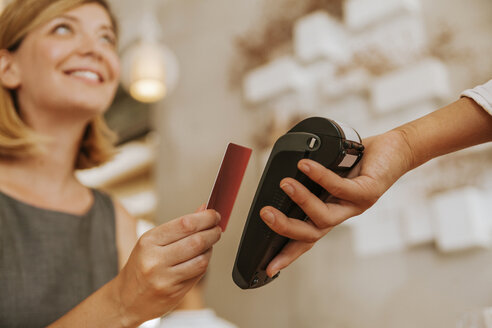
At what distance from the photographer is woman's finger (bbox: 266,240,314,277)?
2.05 feet

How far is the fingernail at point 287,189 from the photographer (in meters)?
0.57

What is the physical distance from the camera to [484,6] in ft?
4.91

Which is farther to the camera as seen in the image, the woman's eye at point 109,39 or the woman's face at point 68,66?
the woman's eye at point 109,39

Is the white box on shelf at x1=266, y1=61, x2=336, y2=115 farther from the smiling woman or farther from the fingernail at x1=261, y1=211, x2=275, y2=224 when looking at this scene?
the fingernail at x1=261, y1=211, x2=275, y2=224

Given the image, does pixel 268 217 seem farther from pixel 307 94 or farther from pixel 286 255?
pixel 307 94

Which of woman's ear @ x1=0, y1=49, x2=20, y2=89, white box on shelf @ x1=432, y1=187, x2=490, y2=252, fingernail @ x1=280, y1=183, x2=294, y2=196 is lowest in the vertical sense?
white box on shelf @ x1=432, y1=187, x2=490, y2=252

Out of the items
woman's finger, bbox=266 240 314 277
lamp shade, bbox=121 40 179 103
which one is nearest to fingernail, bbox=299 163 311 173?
woman's finger, bbox=266 240 314 277

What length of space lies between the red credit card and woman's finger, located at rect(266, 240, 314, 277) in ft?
0.32

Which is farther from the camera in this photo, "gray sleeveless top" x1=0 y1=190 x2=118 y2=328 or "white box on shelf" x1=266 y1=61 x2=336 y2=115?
"white box on shelf" x1=266 y1=61 x2=336 y2=115

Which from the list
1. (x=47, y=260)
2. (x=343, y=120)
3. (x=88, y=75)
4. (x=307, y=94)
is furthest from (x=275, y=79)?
(x=47, y=260)

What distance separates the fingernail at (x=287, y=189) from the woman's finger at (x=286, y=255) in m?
0.09

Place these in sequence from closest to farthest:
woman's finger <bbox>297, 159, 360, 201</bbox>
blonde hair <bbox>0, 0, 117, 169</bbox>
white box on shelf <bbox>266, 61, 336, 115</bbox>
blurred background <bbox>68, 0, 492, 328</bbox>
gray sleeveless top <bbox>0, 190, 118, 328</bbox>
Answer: woman's finger <bbox>297, 159, 360, 201</bbox> < gray sleeveless top <bbox>0, 190, 118, 328</bbox> < blonde hair <bbox>0, 0, 117, 169</bbox> < blurred background <bbox>68, 0, 492, 328</bbox> < white box on shelf <bbox>266, 61, 336, 115</bbox>

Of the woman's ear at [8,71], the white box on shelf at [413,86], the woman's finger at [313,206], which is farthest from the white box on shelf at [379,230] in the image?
the woman's ear at [8,71]

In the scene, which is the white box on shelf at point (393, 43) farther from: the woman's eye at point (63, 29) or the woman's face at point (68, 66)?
the woman's eye at point (63, 29)
